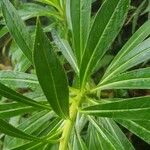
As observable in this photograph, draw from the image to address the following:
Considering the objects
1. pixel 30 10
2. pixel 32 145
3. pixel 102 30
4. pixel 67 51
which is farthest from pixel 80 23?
pixel 30 10

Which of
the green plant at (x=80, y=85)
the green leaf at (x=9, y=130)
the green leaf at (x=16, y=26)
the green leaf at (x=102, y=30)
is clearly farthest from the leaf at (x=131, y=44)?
the green leaf at (x=9, y=130)

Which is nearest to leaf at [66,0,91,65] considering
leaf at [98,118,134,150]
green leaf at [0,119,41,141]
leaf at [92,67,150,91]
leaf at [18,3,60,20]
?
leaf at [92,67,150,91]

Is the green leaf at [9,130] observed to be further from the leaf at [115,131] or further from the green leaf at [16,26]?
the leaf at [115,131]

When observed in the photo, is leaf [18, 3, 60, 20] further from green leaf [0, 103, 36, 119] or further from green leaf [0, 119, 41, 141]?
green leaf [0, 119, 41, 141]

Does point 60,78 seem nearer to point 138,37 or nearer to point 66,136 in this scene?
point 66,136

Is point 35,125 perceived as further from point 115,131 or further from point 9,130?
point 9,130

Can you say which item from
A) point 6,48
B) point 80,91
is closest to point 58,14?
point 80,91

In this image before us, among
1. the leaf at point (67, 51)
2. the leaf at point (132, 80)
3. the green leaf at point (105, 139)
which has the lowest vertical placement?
the green leaf at point (105, 139)
